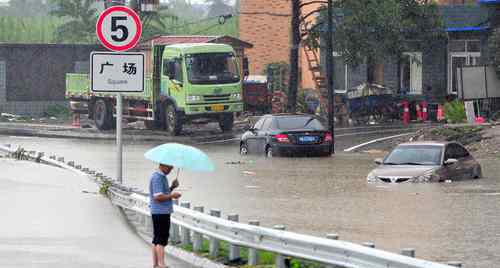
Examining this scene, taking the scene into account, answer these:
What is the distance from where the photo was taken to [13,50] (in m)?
64.0

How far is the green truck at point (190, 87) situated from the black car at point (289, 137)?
301 inches

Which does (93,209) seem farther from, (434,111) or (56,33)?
(56,33)

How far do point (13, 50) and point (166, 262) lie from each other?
1957 inches

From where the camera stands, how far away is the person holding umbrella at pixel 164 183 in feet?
48.1

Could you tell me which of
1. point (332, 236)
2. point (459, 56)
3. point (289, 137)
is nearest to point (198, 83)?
point (289, 137)

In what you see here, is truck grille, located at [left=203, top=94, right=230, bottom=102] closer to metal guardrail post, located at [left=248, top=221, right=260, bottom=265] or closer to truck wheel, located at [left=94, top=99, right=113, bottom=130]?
truck wheel, located at [left=94, top=99, right=113, bottom=130]

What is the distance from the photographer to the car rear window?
1550 inches

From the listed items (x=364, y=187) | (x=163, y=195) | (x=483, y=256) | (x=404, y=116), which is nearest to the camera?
(x=163, y=195)

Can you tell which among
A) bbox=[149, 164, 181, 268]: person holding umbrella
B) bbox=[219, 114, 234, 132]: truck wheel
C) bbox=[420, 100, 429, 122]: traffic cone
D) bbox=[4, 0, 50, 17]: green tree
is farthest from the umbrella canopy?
bbox=[4, 0, 50, 17]: green tree

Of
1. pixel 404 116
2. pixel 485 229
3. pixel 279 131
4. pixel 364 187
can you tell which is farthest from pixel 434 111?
pixel 485 229

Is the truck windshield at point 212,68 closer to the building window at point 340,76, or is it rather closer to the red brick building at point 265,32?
the building window at point 340,76

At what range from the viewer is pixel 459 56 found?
58781 millimetres

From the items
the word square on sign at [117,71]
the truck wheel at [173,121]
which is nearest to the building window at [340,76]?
the truck wheel at [173,121]

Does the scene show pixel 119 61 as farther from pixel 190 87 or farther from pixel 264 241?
pixel 190 87
